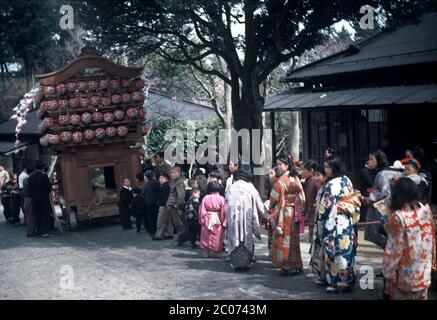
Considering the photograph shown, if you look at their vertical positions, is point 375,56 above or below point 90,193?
above

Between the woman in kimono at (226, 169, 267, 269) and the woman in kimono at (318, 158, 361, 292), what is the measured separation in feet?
6.05

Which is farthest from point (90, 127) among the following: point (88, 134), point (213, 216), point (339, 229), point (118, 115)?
point (339, 229)

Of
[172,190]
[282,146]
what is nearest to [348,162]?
[172,190]

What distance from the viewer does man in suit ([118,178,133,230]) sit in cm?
1446

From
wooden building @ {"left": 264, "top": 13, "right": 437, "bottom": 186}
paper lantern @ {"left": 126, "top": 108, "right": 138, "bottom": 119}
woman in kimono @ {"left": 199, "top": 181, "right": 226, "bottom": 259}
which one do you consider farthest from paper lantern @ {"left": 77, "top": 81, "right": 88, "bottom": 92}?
woman in kimono @ {"left": 199, "top": 181, "right": 226, "bottom": 259}

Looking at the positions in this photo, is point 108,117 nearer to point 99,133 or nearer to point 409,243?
point 99,133

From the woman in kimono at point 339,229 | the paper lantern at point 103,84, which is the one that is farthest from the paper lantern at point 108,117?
the woman in kimono at point 339,229

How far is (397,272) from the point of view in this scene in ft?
21.1

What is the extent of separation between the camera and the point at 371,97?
1303 centimetres

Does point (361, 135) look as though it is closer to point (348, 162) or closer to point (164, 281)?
point (348, 162)

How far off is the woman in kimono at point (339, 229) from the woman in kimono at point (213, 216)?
2953 millimetres

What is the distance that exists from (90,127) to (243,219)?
258 inches

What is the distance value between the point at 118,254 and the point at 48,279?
6.94 feet

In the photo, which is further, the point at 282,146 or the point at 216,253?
the point at 282,146
